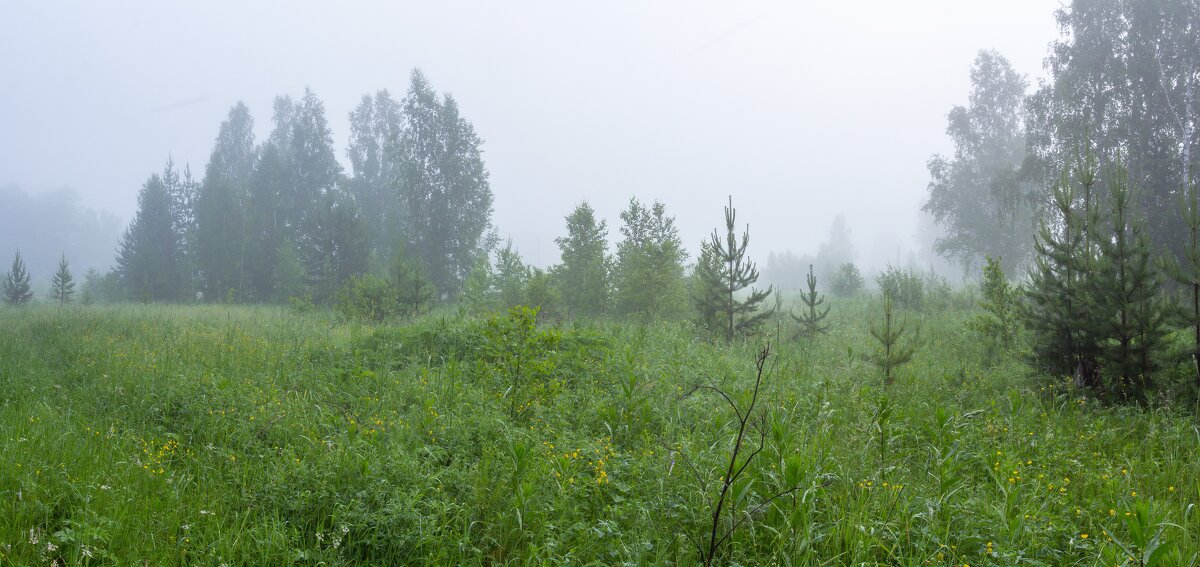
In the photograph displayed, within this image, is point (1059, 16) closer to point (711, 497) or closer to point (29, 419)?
point (711, 497)

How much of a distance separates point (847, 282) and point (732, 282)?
17.0 meters

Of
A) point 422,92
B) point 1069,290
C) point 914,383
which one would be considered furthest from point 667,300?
point 422,92

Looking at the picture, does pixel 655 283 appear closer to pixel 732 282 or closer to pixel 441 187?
pixel 732 282

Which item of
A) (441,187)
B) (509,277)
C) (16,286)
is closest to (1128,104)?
(509,277)

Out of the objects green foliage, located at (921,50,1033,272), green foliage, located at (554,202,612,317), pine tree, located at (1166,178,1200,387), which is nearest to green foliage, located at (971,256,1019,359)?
pine tree, located at (1166,178,1200,387)

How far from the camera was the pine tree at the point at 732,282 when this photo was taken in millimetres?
11320

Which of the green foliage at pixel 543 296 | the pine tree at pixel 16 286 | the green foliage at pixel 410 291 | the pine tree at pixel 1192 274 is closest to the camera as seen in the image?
the pine tree at pixel 1192 274

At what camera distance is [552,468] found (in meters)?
3.84

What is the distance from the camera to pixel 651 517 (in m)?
3.35

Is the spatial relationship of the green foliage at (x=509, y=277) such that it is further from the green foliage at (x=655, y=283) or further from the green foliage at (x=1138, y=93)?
the green foliage at (x=1138, y=93)

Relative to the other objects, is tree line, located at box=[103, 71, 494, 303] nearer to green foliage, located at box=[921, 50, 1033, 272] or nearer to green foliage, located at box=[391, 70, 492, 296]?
green foliage, located at box=[391, 70, 492, 296]

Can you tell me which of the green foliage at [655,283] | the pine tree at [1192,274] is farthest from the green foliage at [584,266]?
the pine tree at [1192,274]

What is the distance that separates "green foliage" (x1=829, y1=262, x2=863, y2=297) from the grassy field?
19.8 m

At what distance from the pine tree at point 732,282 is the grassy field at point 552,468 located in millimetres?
4404
